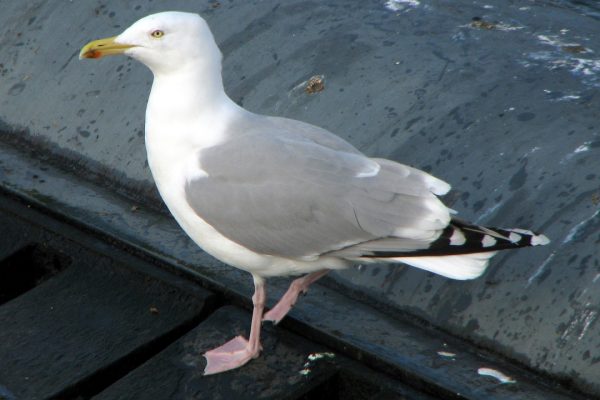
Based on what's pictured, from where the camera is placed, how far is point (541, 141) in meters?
3.09

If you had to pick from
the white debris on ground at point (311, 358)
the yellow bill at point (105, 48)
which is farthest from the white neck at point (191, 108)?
the white debris on ground at point (311, 358)

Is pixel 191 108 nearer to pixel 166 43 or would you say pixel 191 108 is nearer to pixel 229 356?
pixel 166 43

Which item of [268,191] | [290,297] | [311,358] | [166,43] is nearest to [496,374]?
[311,358]

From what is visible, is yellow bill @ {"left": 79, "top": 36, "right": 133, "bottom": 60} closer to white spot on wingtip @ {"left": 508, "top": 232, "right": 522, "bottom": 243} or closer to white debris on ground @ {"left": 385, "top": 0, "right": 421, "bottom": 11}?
white spot on wingtip @ {"left": 508, "top": 232, "right": 522, "bottom": 243}

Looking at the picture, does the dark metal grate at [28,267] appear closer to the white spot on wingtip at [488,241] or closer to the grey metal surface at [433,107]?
the grey metal surface at [433,107]

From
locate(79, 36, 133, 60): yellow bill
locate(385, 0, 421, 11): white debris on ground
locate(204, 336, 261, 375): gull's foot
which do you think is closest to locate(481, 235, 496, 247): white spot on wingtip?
locate(204, 336, 261, 375): gull's foot

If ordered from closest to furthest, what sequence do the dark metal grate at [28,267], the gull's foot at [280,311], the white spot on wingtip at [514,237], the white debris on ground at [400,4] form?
the white spot on wingtip at [514,237] < the gull's foot at [280,311] < the dark metal grate at [28,267] < the white debris on ground at [400,4]

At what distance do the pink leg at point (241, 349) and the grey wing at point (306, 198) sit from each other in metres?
0.16

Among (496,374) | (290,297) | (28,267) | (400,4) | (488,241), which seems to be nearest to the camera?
(488,241)

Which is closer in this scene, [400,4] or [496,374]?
[496,374]

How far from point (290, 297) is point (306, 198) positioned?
0.36 meters

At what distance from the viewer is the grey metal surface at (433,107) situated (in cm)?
279

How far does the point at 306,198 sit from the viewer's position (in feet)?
8.54

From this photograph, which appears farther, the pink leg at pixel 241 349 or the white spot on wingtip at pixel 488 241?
the pink leg at pixel 241 349
